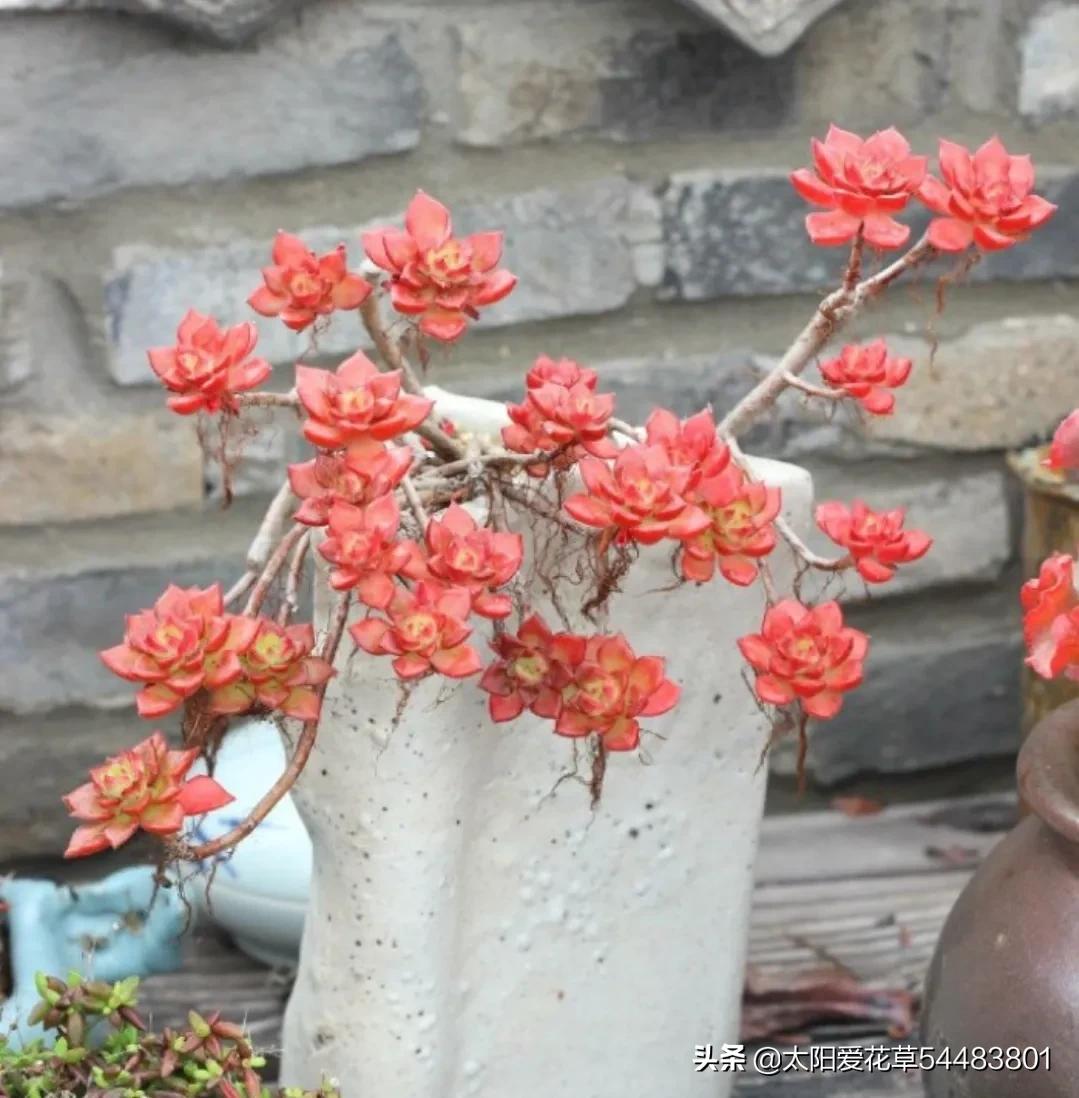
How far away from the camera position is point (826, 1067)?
1025mm

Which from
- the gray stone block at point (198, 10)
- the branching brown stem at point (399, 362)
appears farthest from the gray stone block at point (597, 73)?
the branching brown stem at point (399, 362)

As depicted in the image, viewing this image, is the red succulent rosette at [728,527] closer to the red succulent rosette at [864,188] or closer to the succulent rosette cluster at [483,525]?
the succulent rosette cluster at [483,525]

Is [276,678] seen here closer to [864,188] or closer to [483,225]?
[864,188]

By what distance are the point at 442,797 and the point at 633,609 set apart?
13cm

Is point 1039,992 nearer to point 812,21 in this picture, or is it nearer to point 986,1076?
point 986,1076

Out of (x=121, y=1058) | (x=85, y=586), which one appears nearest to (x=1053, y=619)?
(x=121, y=1058)

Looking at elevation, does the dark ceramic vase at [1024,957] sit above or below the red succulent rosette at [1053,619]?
below

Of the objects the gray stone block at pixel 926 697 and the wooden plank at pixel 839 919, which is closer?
the wooden plank at pixel 839 919

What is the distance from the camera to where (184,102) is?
44.0 inches

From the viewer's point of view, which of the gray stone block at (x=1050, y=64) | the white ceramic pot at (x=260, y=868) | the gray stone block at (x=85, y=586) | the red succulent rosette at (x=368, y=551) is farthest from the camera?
the gray stone block at (x=1050, y=64)

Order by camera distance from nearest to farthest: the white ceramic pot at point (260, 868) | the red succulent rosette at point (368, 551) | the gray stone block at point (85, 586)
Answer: the red succulent rosette at point (368, 551) → the white ceramic pot at point (260, 868) → the gray stone block at point (85, 586)

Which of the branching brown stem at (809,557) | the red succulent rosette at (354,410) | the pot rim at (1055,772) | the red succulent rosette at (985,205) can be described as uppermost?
the red succulent rosette at (985,205)

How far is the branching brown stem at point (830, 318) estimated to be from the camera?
765 millimetres

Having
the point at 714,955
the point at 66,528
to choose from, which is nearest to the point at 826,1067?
the point at 714,955
